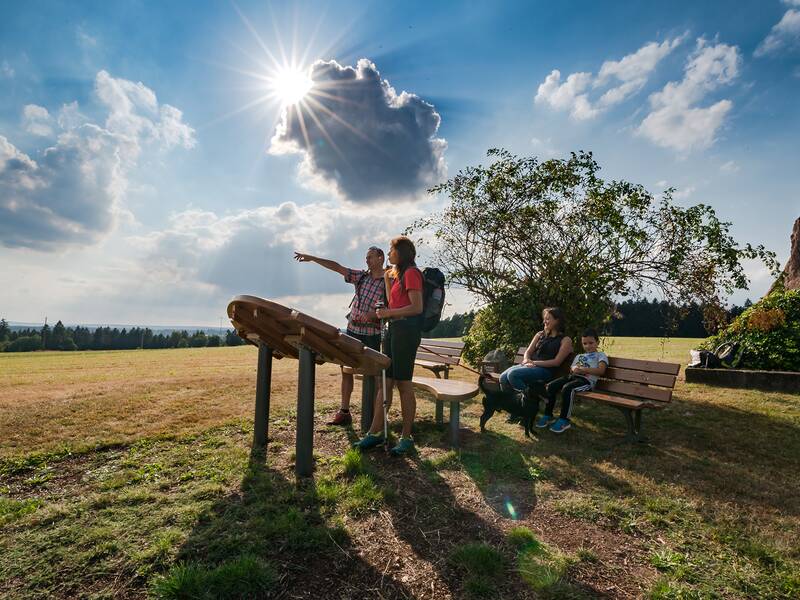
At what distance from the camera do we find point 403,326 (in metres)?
4.46

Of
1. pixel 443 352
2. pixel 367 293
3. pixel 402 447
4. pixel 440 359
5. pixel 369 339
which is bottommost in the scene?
pixel 402 447

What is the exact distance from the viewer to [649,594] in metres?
2.47

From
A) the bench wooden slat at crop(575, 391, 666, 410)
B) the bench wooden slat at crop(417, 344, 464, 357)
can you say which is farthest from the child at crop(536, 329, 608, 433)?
the bench wooden slat at crop(417, 344, 464, 357)

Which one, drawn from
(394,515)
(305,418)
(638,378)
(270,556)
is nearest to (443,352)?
(638,378)

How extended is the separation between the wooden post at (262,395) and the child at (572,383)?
3.61 meters

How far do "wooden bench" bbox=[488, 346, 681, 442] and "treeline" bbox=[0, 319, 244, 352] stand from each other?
80148mm

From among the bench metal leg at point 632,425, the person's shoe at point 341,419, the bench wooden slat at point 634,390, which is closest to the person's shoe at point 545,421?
the bench wooden slat at point 634,390

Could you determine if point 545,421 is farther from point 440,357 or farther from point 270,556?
point 270,556

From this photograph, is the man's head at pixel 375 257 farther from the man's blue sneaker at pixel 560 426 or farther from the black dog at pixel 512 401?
the man's blue sneaker at pixel 560 426

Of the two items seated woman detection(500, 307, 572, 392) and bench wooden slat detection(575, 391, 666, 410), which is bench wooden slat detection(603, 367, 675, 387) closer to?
bench wooden slat detection(575, 391, 666, 410)

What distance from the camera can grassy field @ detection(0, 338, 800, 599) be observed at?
2.54 m

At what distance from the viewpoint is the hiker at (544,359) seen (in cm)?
590

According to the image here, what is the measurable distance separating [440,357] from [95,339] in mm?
99419

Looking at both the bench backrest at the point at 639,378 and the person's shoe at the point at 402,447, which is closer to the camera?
the person's shoe at the point at 402,447
